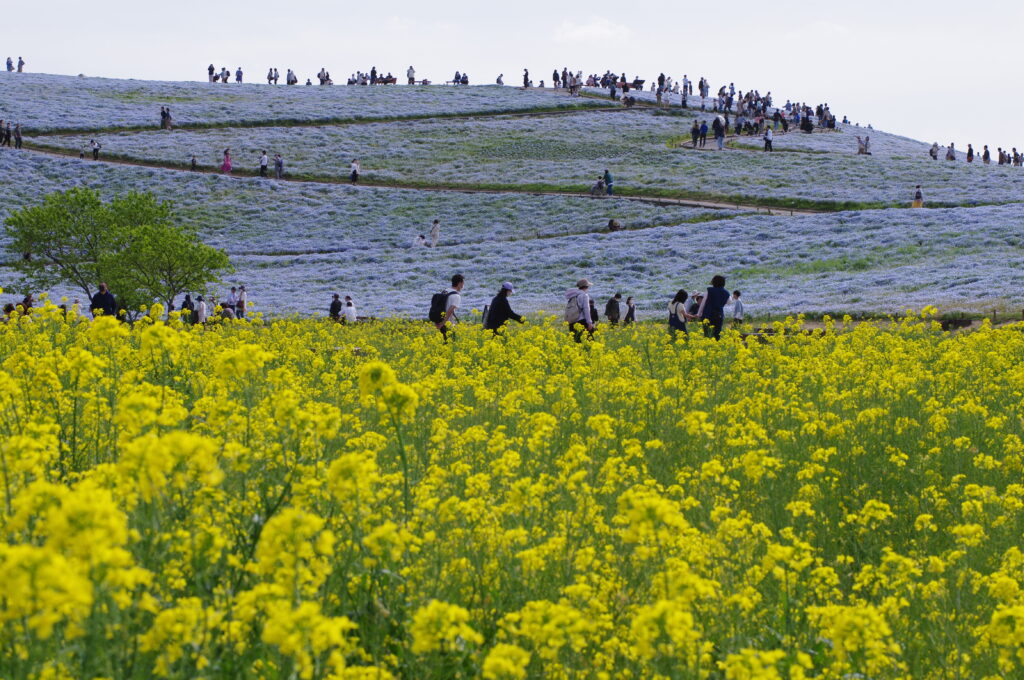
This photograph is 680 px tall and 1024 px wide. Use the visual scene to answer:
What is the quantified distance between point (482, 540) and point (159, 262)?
72.5ft

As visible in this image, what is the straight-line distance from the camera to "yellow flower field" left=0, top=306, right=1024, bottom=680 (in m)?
2.89

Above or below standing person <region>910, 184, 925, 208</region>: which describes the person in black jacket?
below

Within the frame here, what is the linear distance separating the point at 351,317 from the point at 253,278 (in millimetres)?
14469

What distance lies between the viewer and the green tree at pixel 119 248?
24.5m

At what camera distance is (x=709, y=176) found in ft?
170

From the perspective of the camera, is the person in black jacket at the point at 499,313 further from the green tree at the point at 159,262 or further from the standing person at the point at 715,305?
the green tree at the point at 159,262

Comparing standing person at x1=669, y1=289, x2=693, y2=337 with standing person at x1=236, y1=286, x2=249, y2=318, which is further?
standing person at x1=236, y1=286, x2=249, y2=318

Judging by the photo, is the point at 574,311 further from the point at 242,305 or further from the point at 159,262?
the point at 242,305

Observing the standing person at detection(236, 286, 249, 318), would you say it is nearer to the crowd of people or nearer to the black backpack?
the crowd of people

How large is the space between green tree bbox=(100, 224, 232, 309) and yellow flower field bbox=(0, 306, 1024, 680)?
16.4 meters

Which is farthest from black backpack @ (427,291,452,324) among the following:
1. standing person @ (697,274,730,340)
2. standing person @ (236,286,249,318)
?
standing person @ (236,286,249,318)

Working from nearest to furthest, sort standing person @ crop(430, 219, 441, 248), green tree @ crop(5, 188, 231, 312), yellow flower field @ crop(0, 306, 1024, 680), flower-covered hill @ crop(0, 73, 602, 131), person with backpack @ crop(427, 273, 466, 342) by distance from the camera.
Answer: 1. yellow flower field @ crop(0, 306, 1024, 680)
2. person with backpack @ crop(427, 273, 466, 342)
3. green tree @ crop(5, 188, 231, 312)
4. standing person @ crop(430, 219, 441, 248)
5. flower-covered hill @ crop(0, 73, 602, 131)

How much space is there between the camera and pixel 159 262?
80.5 feet

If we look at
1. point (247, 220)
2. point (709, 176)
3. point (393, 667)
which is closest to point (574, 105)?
point (709, 176)
